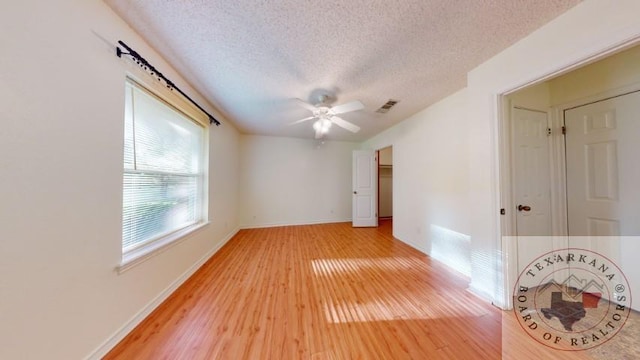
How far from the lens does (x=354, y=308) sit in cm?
180

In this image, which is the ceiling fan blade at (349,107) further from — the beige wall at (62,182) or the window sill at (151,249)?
the window sill at (151,249)

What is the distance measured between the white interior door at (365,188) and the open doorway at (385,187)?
3.49 ft

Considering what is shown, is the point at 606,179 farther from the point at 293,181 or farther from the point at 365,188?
the point at 293,181

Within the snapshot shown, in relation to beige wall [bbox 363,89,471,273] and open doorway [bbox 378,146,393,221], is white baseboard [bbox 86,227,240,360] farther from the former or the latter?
open doorway [bbox 378,146,393,221]

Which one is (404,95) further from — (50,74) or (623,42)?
(50,74)

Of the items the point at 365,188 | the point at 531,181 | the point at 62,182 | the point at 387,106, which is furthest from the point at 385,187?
the point at 62,182

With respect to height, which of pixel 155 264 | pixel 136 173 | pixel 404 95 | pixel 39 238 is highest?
pixel 404 95

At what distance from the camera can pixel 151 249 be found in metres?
1.76

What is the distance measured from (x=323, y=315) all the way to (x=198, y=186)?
2524mm

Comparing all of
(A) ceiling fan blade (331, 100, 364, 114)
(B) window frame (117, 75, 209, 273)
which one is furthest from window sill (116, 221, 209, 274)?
(A) ceiling fan blade (331, 100, 364, 114)

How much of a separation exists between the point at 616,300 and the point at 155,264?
4.20 m

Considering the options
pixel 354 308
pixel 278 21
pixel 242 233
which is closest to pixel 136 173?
pixel 278 21

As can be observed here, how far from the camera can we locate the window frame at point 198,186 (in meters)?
1.58

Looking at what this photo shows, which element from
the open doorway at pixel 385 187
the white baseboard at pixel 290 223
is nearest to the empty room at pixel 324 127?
the white baseboard at pixel 290 223
